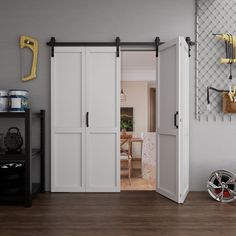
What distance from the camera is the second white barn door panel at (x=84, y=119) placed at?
12.9 ft

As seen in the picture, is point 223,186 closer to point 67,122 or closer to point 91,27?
point 67,122

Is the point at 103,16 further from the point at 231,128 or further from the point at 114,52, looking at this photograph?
the point at 231,128

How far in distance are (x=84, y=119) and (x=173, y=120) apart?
1.15 meters

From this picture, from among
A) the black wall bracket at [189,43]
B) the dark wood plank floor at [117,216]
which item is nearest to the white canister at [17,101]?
the dark wood plank floor at [117,216]

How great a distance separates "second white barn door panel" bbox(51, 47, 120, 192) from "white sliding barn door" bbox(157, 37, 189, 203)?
572 millimetres

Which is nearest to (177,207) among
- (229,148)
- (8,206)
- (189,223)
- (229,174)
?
(189,223)

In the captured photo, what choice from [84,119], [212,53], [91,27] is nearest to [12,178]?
[84,119]

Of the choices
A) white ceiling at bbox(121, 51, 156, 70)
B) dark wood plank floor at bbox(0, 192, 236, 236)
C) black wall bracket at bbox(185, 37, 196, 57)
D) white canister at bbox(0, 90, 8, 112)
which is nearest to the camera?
dark wood plank floor at bbox(0, 192, 236, 236)

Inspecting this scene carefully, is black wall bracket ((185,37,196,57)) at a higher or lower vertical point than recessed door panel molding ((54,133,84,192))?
higher

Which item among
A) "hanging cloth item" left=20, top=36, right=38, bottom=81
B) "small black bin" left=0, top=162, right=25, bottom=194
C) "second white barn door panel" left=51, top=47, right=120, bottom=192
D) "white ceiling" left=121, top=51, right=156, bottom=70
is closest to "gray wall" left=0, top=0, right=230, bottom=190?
"hanging cloth item" left=20, top=36, right=38, bottom=81

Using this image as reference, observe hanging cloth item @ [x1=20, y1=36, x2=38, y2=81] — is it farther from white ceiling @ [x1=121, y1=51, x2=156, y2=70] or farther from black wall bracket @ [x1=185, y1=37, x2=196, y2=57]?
white ceiling @ [x1=121, y1=51, x2=156, y2=70]

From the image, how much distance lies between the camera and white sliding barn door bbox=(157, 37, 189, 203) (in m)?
3.46

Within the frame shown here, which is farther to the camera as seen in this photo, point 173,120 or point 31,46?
point 31,46

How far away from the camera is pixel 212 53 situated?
3.99m
